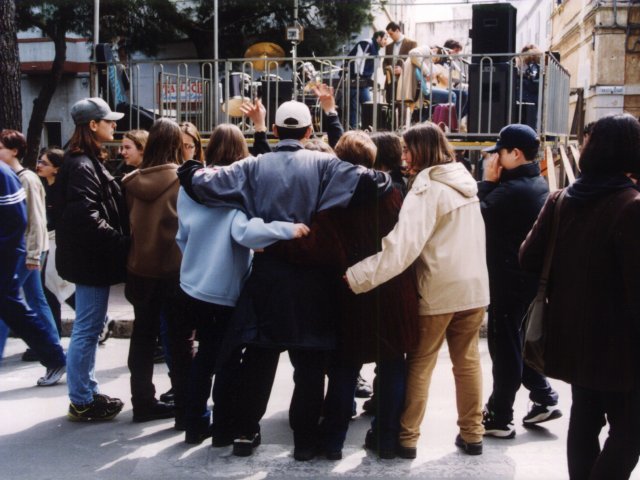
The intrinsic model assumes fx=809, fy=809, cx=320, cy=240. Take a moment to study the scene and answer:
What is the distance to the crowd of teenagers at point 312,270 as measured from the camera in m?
4.08

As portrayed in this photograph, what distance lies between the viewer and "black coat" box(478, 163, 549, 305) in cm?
452

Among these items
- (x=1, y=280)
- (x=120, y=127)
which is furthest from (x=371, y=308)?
(x=120, y=127)

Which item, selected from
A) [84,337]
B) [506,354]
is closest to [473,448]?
[506,354]

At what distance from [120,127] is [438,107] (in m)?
4.28

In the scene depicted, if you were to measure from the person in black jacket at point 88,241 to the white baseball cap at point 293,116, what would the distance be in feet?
4.31

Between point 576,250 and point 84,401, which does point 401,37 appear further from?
point 576,250

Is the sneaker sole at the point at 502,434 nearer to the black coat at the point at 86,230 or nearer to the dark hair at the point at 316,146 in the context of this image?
the dark hair at the point at 316,146

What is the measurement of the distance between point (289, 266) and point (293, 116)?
802 mm

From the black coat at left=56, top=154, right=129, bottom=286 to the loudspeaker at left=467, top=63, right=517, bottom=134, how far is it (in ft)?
18.1

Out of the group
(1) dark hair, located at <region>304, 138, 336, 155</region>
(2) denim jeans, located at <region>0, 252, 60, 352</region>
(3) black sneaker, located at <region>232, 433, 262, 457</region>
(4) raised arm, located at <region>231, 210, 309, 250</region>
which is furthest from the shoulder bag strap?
(2) denim jeans, located at <region>0, 252, 60, 352</region>

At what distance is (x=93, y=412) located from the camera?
5.02 metres

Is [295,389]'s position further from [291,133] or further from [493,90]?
[493,90]

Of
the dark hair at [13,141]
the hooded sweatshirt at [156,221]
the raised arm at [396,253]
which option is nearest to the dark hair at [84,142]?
the hooded sweatshirt at [156,221]

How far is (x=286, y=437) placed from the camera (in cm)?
477
